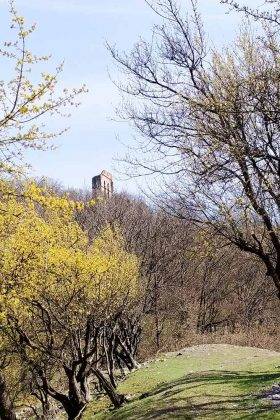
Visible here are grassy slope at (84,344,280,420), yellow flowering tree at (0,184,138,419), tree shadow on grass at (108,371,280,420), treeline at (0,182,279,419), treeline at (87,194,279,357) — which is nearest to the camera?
tree shadow on grass at (108,371,280,420)

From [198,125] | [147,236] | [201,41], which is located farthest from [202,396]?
[147,236]

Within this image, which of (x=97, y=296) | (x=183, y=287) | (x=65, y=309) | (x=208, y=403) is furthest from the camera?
(x=183, y=287)

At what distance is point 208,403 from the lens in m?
11.1

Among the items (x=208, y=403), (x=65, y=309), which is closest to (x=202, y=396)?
(x=208, y=403)

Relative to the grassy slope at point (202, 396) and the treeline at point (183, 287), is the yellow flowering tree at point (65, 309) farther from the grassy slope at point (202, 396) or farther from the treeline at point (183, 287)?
the treeline at point (183, 287)

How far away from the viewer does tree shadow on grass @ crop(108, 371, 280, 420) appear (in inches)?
386

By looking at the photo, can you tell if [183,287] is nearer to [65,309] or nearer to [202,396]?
[65,309]

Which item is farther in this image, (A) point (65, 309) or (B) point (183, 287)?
(B) point (183, 287)

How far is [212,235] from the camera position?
1319 cm

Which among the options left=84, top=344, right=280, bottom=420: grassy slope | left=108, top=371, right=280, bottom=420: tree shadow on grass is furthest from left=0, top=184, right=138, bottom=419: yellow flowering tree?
left=108, top=371, right=280, bottom=420: tree shadow on grass

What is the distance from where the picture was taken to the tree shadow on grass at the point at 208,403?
386 inches

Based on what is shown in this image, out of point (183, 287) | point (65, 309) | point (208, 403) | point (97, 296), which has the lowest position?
point (208, 403)

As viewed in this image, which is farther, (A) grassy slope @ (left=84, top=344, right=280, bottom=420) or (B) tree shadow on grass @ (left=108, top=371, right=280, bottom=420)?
(A) grassy slope @ (left=84, top=344, right=280, bottom=420)

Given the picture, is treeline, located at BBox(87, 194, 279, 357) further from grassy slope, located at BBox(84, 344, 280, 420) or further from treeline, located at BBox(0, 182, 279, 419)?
grassy slope, located at BBox(84, 344, 280, 420)
